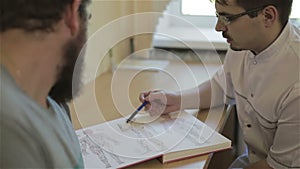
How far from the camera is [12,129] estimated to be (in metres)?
0.62

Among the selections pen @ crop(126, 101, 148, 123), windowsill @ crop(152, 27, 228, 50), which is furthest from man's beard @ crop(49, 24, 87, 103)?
windowsill @ crop(152, 27, 228, 50)

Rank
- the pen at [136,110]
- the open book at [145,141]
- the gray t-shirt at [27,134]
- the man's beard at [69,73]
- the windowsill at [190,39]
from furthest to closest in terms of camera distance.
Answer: the windowsill at [190,39]
the pen at [136,110]
the open book at [145,141]
the man's beard at [69,73]
the gray t-shirt at [27,134]

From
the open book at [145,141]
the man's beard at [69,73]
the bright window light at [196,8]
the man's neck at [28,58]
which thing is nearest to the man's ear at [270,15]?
the open book at [145,141]

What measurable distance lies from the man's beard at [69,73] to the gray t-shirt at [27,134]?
6cm

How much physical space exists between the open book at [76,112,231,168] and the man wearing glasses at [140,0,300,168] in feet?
0.32

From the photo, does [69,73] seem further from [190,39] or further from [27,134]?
[190,39]

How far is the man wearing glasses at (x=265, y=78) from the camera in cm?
118

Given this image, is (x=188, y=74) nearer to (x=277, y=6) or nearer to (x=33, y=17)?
(x=277, y=6)

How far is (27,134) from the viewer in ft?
2.09

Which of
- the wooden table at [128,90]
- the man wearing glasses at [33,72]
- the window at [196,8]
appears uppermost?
the man wearing glasses at [33,72]

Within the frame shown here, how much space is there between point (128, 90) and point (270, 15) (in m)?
0.61

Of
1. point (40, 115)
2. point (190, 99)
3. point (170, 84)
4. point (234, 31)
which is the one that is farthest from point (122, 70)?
point (40, 115)

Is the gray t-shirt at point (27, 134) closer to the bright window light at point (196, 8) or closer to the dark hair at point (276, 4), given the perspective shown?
the dark hair at point (276, 4)

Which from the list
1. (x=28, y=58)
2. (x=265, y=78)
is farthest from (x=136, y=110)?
(x=28, y=58)
